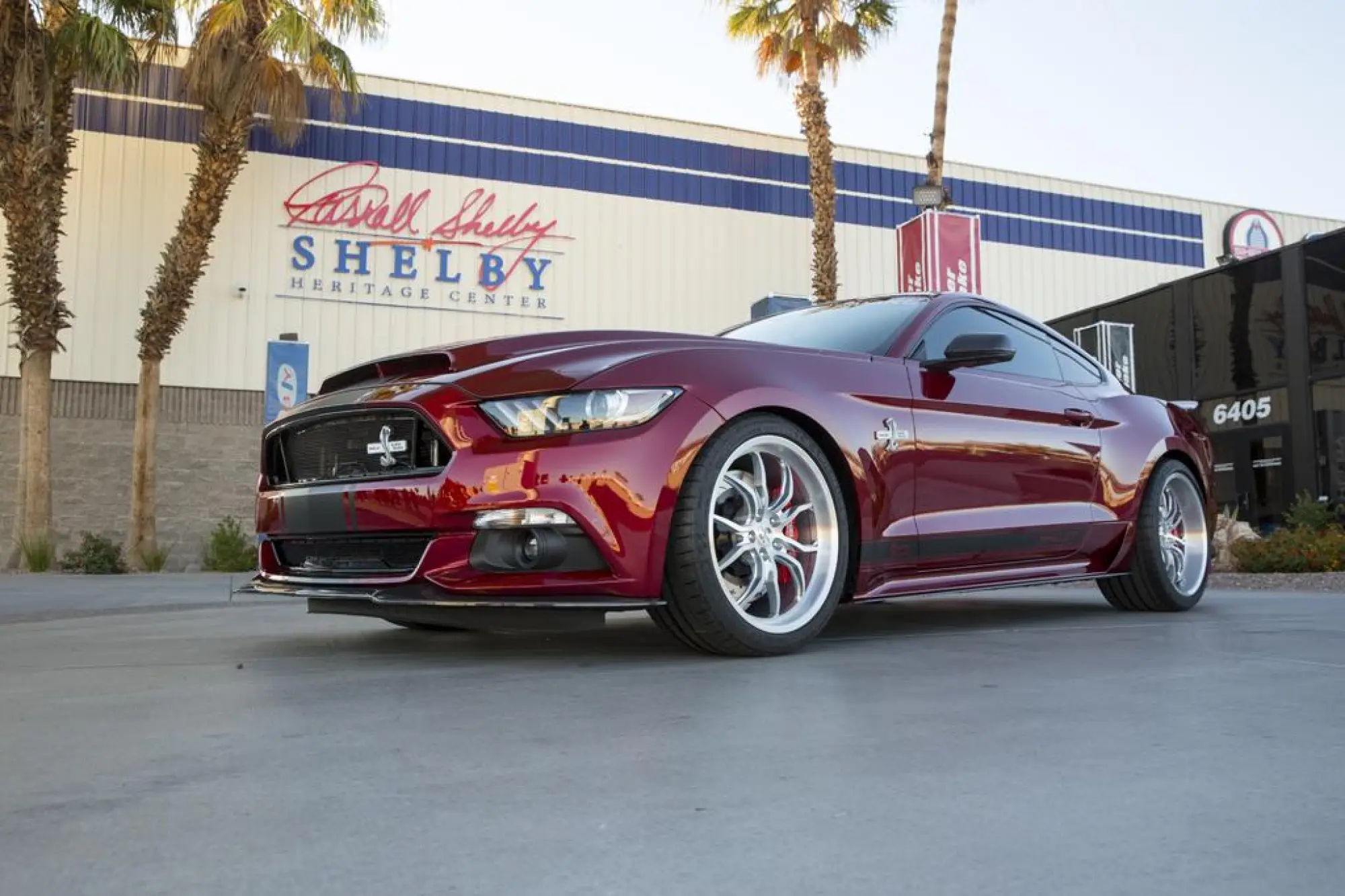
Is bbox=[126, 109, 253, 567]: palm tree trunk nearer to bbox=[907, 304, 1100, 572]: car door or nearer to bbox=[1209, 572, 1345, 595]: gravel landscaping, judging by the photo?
bbox=[1209, 572, 1345, 595]: gravel landscaping

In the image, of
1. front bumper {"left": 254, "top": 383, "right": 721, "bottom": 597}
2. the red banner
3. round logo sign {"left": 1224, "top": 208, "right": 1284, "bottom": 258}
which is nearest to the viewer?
front bumper {"left": 254, "top": 383, "right": 721, "bottom": 597}

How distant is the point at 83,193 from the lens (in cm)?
1916

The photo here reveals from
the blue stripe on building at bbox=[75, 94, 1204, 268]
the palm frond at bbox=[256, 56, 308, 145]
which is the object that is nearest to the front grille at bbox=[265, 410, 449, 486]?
the palm frond at bbox=[256, 56, 308, 145]

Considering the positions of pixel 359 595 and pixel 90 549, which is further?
pixel 90 549

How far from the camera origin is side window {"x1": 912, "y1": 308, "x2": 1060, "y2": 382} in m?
4.79

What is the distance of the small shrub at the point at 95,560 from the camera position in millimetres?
14930

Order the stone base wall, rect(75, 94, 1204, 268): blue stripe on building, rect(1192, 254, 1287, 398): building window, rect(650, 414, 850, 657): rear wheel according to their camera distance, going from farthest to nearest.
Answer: rect(75, 94, 1204, 268): blue stripe on building < the stone base wall < rect(1192, 254, 1287, 398): building window < rect(650, 414, 850, 657): rear wheel

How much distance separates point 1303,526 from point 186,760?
10.3 metres

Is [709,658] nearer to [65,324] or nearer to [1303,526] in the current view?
[1303,526]

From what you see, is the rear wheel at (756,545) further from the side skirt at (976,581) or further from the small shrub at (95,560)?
the small shrub at (95,560)

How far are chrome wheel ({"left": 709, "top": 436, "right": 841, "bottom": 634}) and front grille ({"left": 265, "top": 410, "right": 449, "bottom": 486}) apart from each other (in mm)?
948

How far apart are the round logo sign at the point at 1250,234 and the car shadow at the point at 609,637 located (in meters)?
26.5

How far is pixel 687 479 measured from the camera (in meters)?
3.64

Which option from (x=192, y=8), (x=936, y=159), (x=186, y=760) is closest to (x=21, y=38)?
(x=192, y=8)
